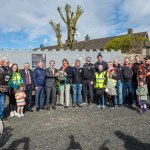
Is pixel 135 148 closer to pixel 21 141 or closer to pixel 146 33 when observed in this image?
pixel 21 141

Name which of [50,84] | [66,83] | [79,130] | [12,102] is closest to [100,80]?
[66,83]

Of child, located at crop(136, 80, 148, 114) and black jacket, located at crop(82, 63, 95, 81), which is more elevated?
black jacket, located at crop(82, 63, 95, 81)

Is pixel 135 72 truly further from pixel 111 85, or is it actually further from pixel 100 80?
pixel 100 80

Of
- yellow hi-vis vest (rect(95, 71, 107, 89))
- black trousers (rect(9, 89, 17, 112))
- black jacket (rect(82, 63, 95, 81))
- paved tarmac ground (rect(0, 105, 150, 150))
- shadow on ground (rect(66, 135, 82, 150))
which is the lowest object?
shadow on ground (rect(66, 135, 82, 150))

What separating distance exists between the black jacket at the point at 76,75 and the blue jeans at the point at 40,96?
137 centimetres

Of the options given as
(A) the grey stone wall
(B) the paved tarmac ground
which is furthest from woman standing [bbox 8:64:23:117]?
(A) the grey stone wall

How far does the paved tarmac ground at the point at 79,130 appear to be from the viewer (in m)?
5.36

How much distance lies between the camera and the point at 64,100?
10.5m

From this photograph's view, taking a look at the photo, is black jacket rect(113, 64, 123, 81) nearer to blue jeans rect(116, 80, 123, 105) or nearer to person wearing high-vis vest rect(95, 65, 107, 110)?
blue jeans rect(116, 80, 123, 105)

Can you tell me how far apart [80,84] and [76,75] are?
1.38ft

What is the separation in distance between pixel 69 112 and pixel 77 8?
17087 millimetres

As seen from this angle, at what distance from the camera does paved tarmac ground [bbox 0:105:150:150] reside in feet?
17.6

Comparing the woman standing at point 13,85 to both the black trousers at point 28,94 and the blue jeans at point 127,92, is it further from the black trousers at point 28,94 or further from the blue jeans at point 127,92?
the blue jeans at point 127,92

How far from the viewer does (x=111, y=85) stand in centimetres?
934
